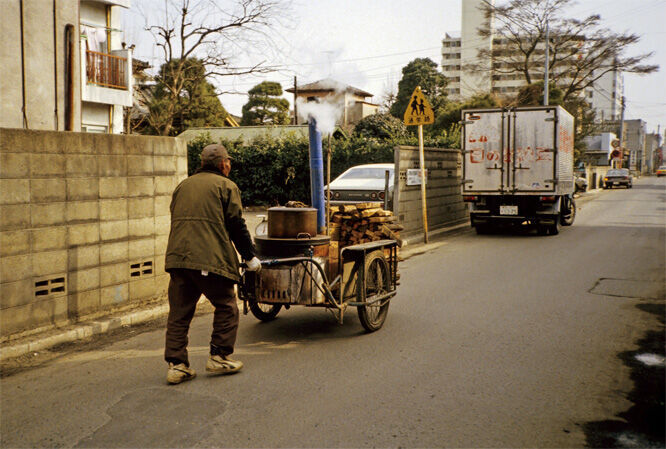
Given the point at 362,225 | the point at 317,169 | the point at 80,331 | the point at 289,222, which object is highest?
the point at 317,169

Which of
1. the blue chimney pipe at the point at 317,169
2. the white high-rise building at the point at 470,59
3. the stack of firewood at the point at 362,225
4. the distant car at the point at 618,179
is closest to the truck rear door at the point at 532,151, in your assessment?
the stack of firewood at the point at 362,225

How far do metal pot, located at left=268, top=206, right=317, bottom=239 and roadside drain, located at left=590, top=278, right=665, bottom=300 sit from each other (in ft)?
14.7

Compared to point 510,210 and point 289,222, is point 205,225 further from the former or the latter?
point 510,210

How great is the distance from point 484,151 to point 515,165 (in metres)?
0.86

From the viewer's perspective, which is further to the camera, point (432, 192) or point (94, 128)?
point (94, 128)

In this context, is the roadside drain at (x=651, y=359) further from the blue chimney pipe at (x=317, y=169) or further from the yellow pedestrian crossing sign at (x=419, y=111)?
the yellow pedestrian crossing sign at (x=419, y=111)

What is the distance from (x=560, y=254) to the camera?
11.8 metres

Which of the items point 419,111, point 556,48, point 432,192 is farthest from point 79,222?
point 556,48

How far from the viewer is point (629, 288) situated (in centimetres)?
852

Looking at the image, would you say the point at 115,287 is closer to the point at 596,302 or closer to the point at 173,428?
the point at 173,428

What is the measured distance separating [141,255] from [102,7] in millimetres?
18482

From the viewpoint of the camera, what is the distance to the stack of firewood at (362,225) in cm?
736

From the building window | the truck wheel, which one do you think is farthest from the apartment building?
the truck wheel

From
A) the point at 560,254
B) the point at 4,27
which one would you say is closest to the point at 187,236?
the point at 560,254
